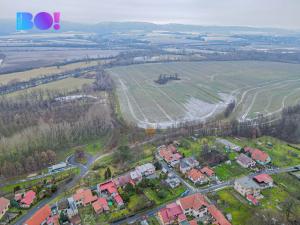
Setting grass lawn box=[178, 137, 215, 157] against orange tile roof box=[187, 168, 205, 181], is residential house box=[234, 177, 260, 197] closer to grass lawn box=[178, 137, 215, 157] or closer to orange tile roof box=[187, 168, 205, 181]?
orange tile roof box=[187, 168, 205, 181]

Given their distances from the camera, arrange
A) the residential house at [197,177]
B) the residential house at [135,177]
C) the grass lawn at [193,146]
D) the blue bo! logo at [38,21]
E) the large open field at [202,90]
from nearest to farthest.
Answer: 1. the blue bo! logo at [38,21]
2. the residential house at [197,177]
3. the residential house at [135,177]
4. the grass lawn at [193,146]
5. the large open field at [202,90]

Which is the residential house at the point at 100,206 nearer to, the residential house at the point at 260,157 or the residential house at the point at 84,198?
the residential house at the point at 84,198

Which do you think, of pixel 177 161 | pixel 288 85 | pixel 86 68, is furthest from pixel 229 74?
pixel 177 161

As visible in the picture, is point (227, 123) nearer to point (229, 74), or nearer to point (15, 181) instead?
point (15, 181)

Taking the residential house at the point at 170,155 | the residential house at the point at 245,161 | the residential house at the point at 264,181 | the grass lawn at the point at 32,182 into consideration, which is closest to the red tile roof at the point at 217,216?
the residential house at the point at 264,181

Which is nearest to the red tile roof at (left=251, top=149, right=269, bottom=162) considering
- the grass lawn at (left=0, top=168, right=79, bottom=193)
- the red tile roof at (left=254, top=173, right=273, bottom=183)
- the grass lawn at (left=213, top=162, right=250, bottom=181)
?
the grass lawn at (left=213, top=162, right=250, bottom=181)

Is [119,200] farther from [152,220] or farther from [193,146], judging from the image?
[193,146]

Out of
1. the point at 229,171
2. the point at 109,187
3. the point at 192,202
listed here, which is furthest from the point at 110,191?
the point at 229,171
